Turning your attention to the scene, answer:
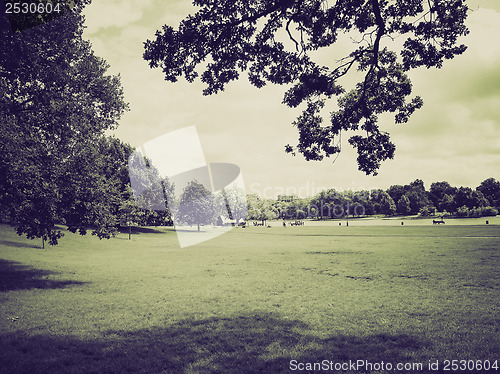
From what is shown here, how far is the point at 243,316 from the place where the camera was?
1214cm

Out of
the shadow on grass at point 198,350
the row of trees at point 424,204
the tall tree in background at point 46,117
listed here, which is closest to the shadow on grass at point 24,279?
the tall tree in background at point 46,117

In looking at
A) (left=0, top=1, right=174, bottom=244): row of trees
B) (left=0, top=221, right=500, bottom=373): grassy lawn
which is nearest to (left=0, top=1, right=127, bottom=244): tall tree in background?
(left=0, top=1, right=174, bottom=244): row of trees

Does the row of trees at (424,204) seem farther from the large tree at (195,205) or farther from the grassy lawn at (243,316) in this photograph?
the grassy lawn at (243,316)

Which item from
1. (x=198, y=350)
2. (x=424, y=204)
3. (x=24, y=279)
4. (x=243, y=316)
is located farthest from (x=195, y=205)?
(x=424, y=204)

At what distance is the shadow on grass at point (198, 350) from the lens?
796 centimetres

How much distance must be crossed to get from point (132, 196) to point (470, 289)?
60.0 meters

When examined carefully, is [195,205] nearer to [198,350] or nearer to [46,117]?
[46,117]

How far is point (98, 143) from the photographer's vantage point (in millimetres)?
20922

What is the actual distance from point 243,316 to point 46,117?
1546cm

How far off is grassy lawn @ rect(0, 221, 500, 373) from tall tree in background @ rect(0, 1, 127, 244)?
15.1ft

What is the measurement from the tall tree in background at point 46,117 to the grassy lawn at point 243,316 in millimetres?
4615

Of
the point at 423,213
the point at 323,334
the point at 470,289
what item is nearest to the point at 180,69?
the point at 323,334

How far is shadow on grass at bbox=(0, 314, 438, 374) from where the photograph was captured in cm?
796

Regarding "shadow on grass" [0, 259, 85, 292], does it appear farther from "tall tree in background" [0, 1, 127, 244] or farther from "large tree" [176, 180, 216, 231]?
"large tree" [176, 180, 216, 231]
